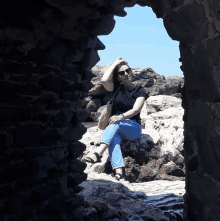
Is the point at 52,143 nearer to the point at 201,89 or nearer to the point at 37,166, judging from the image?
the point at 37,166

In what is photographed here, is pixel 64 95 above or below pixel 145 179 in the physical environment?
above

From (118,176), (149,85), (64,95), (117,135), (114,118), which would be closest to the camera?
(64,95)

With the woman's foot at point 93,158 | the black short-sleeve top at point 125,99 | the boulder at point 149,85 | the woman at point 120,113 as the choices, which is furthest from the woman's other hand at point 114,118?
the boulder at point 149,85

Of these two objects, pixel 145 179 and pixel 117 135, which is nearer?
pixel 117 135

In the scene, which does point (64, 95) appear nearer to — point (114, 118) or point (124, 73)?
point (114, 118)

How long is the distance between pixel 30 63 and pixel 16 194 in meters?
1.21

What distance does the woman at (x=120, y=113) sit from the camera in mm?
3727

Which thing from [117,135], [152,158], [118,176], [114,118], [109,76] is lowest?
[118,176]

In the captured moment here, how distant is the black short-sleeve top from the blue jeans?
175 millimetres

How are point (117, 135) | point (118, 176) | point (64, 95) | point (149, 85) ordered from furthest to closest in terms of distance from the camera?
point (149, 85) → point (117, 135) → point (118, 176) → point (64, 95)

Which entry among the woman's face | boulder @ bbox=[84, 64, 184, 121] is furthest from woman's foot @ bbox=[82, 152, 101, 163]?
boulder @ bbox=[84, 64, 184, 121]

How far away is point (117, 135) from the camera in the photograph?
3.85m

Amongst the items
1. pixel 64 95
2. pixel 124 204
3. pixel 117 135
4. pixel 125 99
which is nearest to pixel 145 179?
pixel 117 135

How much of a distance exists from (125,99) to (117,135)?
22.7 inches
